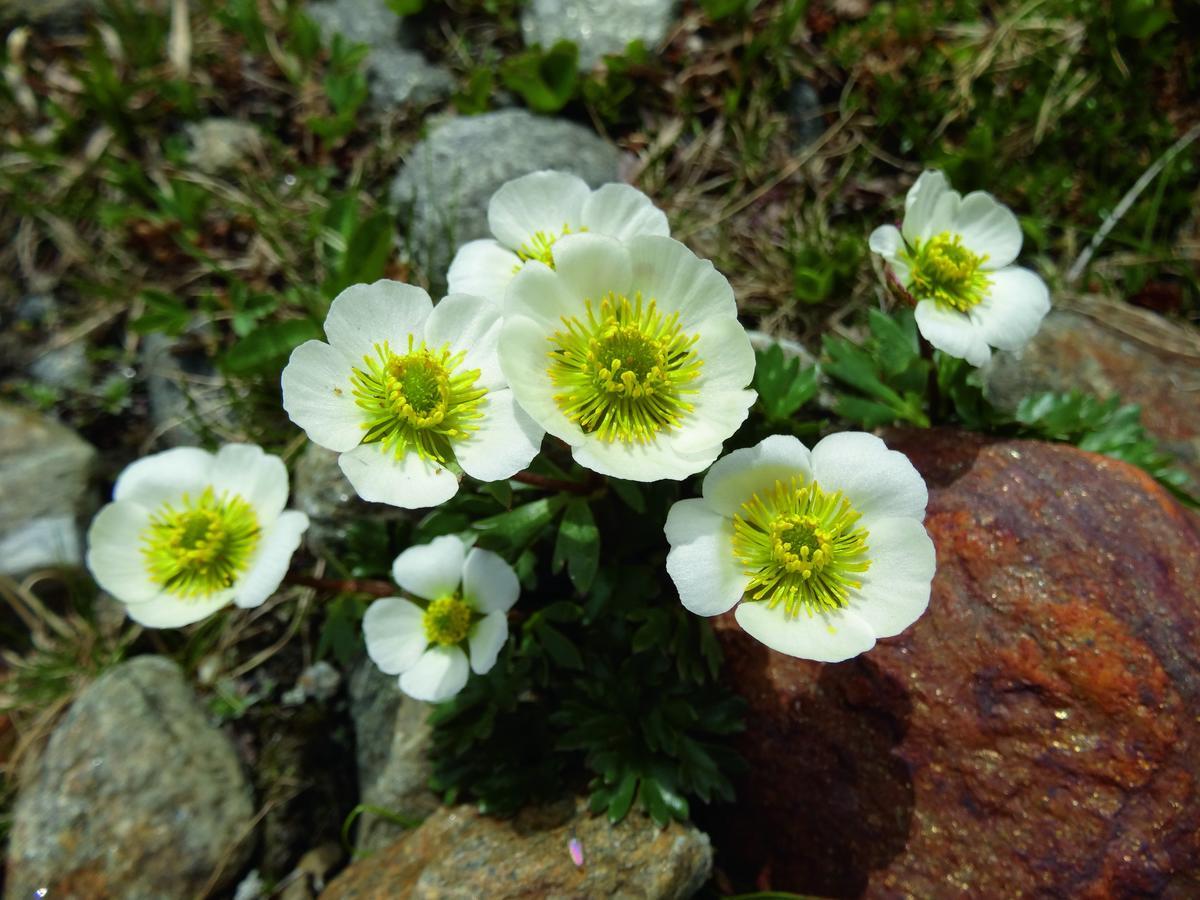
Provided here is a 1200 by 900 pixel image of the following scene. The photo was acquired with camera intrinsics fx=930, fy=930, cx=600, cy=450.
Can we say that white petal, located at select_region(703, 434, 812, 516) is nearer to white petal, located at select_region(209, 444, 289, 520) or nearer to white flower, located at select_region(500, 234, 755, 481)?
white flower, located at select_region(500, 234, 755, 481)

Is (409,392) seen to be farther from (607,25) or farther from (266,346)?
(607,25)

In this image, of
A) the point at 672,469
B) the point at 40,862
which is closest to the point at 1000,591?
the point at 672,469

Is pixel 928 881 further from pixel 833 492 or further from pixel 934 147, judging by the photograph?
pixel 934 147

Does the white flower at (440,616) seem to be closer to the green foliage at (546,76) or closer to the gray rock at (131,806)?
the gray rock at (131,806)

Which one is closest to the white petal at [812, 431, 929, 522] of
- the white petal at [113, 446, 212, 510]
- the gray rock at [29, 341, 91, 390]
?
the white petal at [113, 446, 212, 510]

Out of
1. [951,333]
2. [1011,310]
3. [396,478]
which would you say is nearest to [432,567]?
[396,478]

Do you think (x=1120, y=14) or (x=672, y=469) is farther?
(x=1120, y=14)
